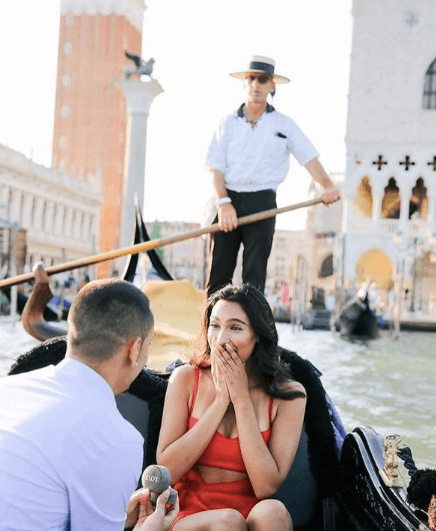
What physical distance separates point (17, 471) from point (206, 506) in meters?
0.46

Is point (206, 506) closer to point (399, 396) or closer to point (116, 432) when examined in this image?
point (116, 432)

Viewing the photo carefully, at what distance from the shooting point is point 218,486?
102 centimetres

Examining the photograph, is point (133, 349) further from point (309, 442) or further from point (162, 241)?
point (162, 241)

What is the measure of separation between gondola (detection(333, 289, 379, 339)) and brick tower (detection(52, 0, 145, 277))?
49.9ft

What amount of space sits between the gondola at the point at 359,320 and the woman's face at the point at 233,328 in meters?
8.75

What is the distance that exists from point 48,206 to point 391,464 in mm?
20430

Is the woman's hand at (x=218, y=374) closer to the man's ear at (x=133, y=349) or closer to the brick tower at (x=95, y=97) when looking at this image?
the man's ear at (x=133, y=349)

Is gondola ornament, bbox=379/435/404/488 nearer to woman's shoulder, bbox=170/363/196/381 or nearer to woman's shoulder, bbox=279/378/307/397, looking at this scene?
woman's shoulder, bbox=279/378/307/397

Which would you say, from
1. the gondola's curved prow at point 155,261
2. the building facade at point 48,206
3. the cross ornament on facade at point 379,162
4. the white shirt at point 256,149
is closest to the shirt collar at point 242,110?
the white shirt at point 256,149

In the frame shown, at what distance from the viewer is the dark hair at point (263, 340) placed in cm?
104

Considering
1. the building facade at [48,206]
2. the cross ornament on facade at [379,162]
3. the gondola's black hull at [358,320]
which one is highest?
the cross ornament on facade at [379,162]

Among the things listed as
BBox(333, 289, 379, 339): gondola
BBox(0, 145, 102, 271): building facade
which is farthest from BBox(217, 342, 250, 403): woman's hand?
BBox(0, 145, 102, 271): building facade

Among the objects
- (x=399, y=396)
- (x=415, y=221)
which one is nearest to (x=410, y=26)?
(x=415, y=221)

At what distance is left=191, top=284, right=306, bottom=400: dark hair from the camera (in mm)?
1043
